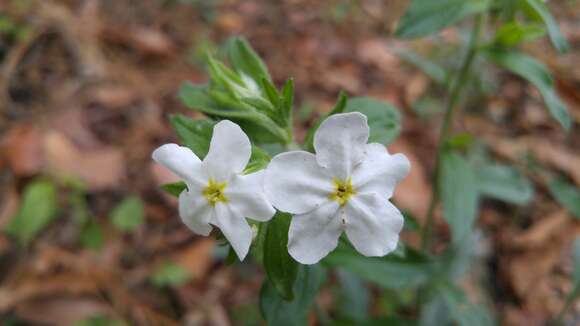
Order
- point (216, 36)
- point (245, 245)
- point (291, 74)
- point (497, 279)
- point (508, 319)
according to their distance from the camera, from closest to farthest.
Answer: point (245, 245) < point (508, 319) < point (497, 279) < point (291, 74) < point (216, 36)

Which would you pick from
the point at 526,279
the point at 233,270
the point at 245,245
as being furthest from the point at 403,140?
the point at 245,245

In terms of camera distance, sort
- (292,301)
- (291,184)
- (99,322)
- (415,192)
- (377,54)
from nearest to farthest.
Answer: (291,184) < (292,301) < (99,322) < (415,192) < (377,54)

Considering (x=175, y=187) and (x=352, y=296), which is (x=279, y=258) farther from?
(x=352, y=296)

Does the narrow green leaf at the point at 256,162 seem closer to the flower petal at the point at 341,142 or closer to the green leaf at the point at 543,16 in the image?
the flower petal at the point at 341,142

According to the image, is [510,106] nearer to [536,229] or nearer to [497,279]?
[536,229]

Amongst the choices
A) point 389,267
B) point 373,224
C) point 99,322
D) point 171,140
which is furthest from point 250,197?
point 171,140
